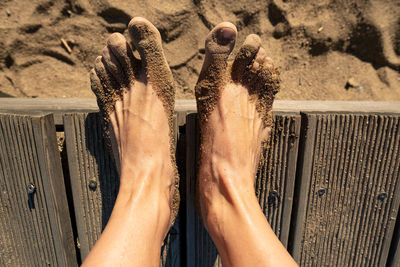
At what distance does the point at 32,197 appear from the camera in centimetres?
125

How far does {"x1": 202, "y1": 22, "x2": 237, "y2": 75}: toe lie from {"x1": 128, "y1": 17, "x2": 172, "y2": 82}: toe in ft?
0.71

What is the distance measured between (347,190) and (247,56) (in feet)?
2.80

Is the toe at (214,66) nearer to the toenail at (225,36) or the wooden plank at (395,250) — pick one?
the toenail at (225,36)

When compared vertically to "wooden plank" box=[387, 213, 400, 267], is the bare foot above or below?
above

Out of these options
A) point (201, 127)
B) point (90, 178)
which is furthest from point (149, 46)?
point (90, 178)

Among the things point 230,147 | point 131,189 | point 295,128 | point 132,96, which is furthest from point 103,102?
point 295,128

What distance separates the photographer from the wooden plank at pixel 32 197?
1159mm

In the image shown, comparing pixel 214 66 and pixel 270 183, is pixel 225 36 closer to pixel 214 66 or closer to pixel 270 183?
pixel 214 66

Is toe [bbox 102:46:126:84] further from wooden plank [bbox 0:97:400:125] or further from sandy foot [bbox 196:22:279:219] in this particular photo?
sandy foot [bbox 196:22:279:219]

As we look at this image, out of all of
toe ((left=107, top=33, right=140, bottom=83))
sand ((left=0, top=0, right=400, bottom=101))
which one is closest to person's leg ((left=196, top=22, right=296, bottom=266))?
toe ((left=107, top=33, right=140, bottom=83))

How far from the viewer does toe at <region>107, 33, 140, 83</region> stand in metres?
1.19

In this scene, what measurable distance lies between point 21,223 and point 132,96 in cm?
88

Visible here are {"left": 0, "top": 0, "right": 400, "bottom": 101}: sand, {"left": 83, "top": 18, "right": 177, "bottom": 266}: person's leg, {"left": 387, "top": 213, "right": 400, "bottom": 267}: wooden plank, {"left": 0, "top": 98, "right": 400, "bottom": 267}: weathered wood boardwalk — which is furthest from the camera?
{"left": 0, "top": 0, "right": 400, "bottom": 101}: sand

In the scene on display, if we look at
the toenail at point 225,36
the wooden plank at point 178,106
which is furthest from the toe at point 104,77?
the toenail at point 225,36
